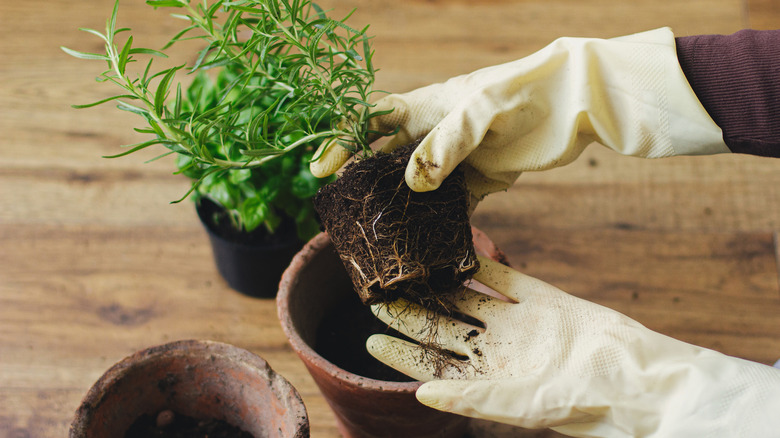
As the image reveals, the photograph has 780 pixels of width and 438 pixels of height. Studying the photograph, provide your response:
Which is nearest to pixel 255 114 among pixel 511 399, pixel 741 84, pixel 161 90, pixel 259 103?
pixel 259 103

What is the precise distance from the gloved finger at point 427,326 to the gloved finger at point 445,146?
7.8 inches

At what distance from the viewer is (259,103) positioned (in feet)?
4.02

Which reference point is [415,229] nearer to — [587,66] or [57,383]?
[587,66]

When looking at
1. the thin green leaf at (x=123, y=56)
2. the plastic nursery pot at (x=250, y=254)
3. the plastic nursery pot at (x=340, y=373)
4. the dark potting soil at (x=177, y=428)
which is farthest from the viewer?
the plastic nursery pot at (x=250, y=254)

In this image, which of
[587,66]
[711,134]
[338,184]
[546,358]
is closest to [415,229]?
[338,184]

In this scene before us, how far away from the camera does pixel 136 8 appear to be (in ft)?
6.57

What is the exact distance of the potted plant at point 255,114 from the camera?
37.2 inches

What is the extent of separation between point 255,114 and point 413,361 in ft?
1.77

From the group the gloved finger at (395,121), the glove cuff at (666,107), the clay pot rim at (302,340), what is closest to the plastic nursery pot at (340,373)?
the clay pot rim at (302,340)

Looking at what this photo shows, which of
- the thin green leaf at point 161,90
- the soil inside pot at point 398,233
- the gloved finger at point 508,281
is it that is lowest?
the gloved finger at point 508,281

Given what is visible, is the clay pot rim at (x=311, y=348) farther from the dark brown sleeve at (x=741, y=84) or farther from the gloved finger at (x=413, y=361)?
the dark brown sleeve at (x=741, y=84)

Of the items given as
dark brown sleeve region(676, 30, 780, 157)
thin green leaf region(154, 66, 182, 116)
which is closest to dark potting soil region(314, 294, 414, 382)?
thin green leaf region(154, 66, 182, 116)

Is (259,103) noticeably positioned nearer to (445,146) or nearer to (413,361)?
(445,146)

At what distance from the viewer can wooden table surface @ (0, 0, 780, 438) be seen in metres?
1.38
